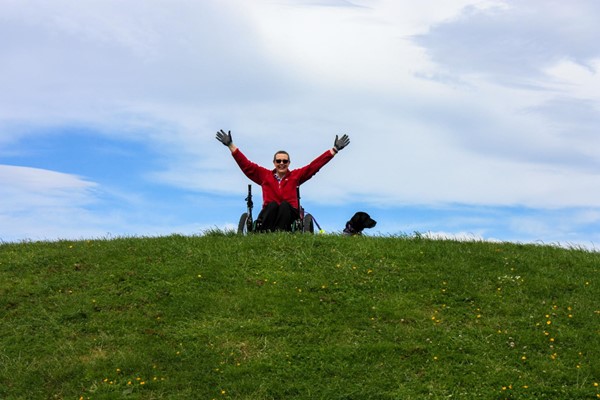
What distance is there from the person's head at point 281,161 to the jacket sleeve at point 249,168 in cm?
33

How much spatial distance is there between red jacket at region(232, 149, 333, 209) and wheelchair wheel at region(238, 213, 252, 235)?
0.63 meters

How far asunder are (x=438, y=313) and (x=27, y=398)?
6.90 m

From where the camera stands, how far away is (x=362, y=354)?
10617 mm

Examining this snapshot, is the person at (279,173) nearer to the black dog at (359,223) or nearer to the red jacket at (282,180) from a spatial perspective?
the red jacket at (282,180)

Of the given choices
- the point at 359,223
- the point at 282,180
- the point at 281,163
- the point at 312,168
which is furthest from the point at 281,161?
the point at 359,223

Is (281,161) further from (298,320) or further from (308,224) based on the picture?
(298,320)

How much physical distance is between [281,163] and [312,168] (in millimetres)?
855

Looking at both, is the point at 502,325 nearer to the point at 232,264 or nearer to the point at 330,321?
the point at 330,321

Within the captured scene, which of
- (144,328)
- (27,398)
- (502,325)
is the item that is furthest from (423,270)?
(27,398)

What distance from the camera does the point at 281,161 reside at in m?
18.1

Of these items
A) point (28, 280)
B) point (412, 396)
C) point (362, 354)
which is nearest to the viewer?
point (412, 396)

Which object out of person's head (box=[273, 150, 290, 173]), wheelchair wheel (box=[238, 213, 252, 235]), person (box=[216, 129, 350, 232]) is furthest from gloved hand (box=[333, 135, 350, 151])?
wheelchair wheel (box=[238, 213, 252, 235])

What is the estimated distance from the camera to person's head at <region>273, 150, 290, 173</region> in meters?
18.1

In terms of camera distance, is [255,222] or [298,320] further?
Result: [255,222]
